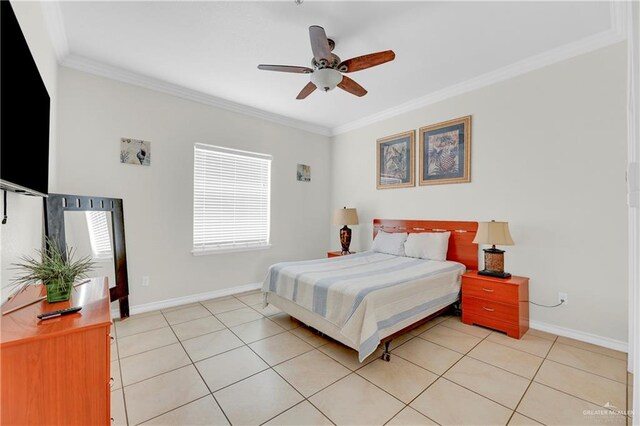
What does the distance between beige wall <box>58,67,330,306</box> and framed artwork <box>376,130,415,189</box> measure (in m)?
1.58

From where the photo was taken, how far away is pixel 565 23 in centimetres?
238

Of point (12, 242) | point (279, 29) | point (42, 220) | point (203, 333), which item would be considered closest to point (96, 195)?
point (42, 220)

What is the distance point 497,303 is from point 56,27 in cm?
484

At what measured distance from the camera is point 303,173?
4.98 metres

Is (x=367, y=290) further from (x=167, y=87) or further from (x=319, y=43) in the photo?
(x=167, y=87)

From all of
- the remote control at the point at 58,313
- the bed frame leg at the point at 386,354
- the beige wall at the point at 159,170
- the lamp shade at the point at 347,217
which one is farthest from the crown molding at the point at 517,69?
the remote control at the point at 58,313

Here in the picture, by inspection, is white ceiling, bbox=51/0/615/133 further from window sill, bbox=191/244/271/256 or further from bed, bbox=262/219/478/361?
window sill, bbox=191/244/271/256

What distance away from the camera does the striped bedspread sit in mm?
2172

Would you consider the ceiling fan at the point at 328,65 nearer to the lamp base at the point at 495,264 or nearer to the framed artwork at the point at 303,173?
the lamp base at the point at 495,264

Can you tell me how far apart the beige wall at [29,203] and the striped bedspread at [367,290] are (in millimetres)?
1976

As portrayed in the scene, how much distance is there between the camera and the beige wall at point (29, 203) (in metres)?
1.52

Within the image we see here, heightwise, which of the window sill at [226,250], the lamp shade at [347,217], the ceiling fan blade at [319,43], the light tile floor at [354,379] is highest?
the ceiling fan blade at [319,43]

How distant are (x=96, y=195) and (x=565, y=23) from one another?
4.91 metres

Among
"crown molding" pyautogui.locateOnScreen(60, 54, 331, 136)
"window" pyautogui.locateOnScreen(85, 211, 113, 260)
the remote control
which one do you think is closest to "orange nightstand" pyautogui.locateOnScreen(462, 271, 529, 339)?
the remote control
